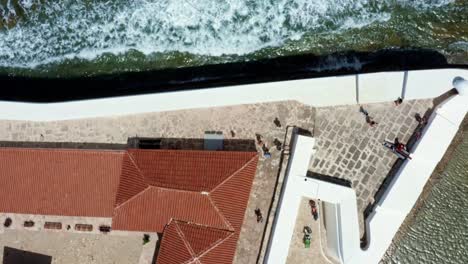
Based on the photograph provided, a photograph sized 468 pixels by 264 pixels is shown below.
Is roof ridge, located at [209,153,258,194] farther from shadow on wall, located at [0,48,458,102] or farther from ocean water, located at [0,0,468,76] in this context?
ocean water, located at [0,0,468,76]

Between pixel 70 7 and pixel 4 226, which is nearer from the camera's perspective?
pixel 4 226

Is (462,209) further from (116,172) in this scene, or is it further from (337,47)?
(116,172)

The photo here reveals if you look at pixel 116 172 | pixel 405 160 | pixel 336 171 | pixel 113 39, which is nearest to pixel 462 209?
pixel 405 160

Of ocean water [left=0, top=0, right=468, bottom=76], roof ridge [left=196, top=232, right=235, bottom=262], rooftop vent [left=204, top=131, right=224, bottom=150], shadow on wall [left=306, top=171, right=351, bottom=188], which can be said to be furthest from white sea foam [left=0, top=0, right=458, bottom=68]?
roof ridge [left=196, top=232, right=235, bottom=262]

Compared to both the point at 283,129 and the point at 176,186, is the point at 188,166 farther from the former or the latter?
the point at 283,129

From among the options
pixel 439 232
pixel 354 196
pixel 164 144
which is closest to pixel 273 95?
pixel 164 144

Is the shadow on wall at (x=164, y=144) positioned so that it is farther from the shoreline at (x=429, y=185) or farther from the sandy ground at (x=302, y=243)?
the shoreline at (x=429, y=185)
